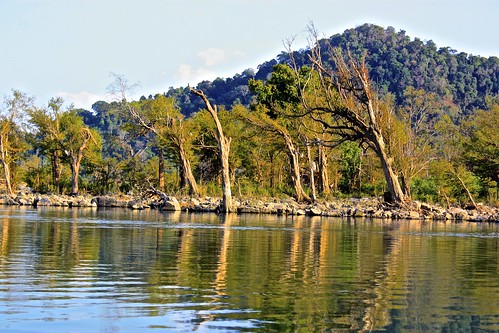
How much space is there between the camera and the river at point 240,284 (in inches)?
359

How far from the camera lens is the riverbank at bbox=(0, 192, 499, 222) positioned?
134 feet

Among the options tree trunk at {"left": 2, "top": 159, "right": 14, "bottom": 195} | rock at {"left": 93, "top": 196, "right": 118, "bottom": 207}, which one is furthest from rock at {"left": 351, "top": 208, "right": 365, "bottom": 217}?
tree trunk at {"left": 2, "top": 159, "right": 14, "bottom": 195}

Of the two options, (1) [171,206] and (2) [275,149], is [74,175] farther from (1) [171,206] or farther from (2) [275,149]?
(1) [171,206]

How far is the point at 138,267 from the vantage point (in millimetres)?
14477

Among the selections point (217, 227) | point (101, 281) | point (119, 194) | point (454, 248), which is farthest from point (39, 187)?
point (101, 281)

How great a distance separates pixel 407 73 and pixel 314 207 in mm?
118119

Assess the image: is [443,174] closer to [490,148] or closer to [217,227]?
[490,148]

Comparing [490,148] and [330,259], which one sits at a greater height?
[490,148]

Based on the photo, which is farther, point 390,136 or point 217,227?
point 390,136

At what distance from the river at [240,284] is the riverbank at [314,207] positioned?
18285 mm

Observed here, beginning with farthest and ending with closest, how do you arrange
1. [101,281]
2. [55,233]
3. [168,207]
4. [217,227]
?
1. [168,207]
2. [217,227]
3. [55,233]
4. [101,281]

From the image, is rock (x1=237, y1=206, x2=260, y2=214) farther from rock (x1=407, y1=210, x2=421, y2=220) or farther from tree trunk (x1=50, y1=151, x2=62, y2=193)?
tree trunk (x1=50, y1=151, x2=62, y2=193)

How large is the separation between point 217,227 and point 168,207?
686 inches

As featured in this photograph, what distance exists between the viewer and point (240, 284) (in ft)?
40.0
